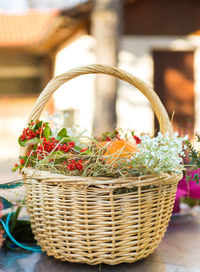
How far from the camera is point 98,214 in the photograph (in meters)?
0.84

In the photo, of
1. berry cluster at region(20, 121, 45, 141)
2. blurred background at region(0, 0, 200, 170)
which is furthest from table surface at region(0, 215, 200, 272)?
blurred background at region(0, 0, 200, 170)

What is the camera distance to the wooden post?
3.19 metres

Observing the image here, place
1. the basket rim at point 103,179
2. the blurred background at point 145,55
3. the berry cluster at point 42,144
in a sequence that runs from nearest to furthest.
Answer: the basket rim at point 103,179
the berry cluster at point 42,144
the blurred background at point 145,55

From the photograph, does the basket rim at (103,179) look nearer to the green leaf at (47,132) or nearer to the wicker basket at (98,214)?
the wicker basket at (98,214)

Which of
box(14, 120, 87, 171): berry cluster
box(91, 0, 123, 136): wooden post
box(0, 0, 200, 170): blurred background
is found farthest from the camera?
box(0, 0, 200, 170): blurred background

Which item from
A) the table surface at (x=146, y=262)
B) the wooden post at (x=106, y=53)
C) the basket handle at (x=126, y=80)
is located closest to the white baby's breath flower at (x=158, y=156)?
the basket handle at (x=126, y=80)

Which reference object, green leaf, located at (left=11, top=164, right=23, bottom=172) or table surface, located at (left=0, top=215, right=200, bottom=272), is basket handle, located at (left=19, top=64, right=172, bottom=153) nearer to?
green leaf, located at (left=11, top=164, right=23, bottom=172)

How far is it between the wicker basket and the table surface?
31 mm

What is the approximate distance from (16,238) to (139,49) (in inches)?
188

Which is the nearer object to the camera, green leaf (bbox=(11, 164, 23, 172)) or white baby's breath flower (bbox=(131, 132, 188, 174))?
white baby's breath flower (bbox=(131, 132, 188, 174))

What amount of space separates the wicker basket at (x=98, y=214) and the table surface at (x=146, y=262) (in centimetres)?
3

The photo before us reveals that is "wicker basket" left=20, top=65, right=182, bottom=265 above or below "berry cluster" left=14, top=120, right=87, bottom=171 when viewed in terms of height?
below

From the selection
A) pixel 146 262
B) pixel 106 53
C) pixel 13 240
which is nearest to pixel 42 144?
pixel 13 240

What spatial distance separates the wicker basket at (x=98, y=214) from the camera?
829 millimetres
